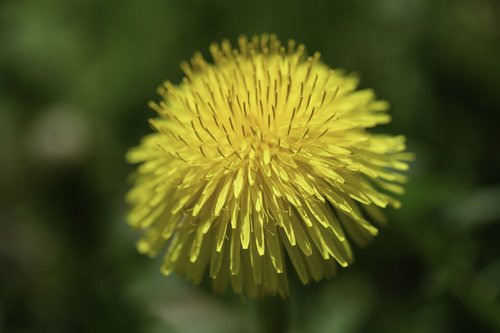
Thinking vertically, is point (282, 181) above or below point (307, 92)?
below

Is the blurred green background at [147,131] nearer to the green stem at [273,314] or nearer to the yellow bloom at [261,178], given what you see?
the green stem at [273,314]

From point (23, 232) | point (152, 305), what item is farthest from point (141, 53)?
point (152, 305)

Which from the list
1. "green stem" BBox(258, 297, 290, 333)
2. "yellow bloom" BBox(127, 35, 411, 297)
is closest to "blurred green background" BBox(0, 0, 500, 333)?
"green stem" BBox(258, 297, 290, 333)

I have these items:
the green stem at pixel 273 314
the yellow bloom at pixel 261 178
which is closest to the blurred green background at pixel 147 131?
the green stem at pixel 273 314

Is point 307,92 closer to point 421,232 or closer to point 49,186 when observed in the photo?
point 421,232

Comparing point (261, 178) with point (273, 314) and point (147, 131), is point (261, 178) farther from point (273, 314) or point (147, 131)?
point (147, 131)

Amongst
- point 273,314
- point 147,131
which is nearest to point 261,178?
point 273,314
